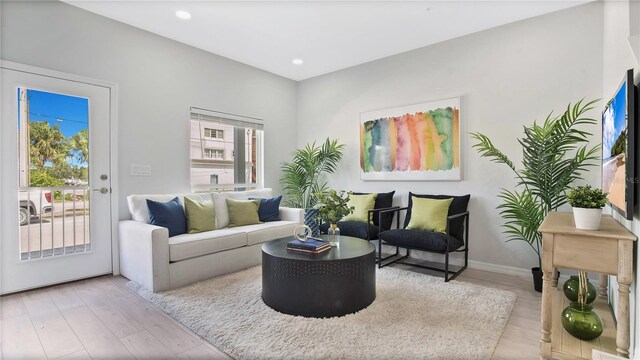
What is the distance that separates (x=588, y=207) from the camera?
1721 mm

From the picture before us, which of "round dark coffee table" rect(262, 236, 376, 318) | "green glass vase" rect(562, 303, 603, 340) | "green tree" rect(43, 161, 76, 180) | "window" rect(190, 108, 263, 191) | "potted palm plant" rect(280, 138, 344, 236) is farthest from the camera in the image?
"potted palm plant" rect(280, 138, 344, 236)

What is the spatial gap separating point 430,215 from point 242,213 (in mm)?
2130

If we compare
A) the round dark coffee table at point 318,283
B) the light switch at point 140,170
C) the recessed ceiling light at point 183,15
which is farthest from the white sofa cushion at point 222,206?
the recessed ceiling light at point 183,15

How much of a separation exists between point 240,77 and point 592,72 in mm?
4052

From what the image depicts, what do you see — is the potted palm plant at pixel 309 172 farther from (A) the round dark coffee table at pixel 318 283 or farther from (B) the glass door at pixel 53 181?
(B) the glass door at pixel 53 181

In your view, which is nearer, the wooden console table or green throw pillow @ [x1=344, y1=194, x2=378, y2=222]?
the wooden console table

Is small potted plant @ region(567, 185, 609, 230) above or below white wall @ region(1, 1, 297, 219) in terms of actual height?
below

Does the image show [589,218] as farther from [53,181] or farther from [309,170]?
[53,181]

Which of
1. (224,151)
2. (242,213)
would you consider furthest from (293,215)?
(224,151)

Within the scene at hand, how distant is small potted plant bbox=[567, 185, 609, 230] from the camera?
1.70 metres

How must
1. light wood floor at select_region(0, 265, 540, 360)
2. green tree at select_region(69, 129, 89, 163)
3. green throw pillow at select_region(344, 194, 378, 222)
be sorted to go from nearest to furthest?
light wood floor at select_region(0, 265, 540, 360) < green tree at select_region(69, 129, 89, 163) < green throw pillow at select_region(344, 194, 378, 222)

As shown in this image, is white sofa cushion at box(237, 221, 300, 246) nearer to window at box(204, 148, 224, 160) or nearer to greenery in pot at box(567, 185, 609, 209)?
window at box(204, 148, 224, 160)

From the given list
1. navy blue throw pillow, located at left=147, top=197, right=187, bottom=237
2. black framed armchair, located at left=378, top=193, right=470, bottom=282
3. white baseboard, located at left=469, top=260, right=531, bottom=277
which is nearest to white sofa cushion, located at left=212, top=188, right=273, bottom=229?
navy blue throw pillow, located at left=147, top=197, right=187, bottom=237

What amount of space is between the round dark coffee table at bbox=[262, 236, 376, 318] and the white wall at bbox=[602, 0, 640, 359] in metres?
1.49
